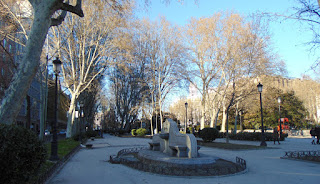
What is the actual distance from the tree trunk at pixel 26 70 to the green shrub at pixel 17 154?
5.69ft

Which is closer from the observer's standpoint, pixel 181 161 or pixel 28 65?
pixel 28 65

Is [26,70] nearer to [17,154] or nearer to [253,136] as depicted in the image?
[17,154]

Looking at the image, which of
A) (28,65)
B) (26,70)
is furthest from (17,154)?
(28,65)

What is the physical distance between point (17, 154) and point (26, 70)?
2895mm

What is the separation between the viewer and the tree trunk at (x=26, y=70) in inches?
264

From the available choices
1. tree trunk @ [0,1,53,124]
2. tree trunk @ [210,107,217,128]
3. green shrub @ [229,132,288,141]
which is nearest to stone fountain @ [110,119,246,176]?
tree trunk @ [0,1,53,124]

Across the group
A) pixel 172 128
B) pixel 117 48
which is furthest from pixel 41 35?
pixel 117 48

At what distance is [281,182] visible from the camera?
7.30 m

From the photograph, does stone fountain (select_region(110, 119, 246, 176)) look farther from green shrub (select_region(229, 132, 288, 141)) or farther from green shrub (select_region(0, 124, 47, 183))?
green shrub (select_region(229, 132, 288, 141))

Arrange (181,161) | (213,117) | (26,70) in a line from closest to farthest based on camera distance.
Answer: (26,70), (181,161), (213,117)

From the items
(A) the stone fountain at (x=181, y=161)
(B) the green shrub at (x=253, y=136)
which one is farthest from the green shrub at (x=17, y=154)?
(B) the green shrub at (x=253, y=136)

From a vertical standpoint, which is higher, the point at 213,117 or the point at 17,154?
the point at 213,117

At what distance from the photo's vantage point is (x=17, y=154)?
4.93 m

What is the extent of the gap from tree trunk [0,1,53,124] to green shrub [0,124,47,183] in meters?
1.73
